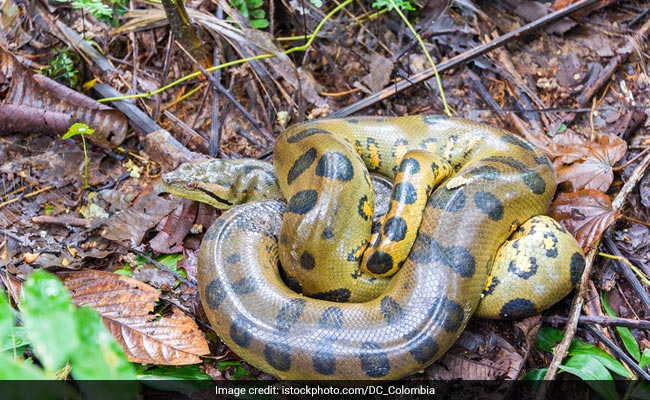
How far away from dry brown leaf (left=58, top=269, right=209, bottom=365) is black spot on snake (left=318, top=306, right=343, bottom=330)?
973mm

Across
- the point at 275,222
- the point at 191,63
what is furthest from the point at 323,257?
the point at 191,63

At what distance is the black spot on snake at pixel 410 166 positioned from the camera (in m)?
4.30

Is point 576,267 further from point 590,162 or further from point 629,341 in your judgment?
point 590,162

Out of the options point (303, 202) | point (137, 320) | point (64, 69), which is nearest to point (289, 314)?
point (303, 202)

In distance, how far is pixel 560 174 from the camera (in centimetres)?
492

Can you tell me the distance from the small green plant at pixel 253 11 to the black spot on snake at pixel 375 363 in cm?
405

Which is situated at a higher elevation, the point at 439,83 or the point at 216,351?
the point at 439,83

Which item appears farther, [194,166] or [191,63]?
[191,63]

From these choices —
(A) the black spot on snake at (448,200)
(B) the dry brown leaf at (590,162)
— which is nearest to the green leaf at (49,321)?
(A) the black spot on snake at (448,200)

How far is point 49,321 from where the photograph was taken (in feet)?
4.47

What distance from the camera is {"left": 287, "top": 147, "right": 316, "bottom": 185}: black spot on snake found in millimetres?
4453

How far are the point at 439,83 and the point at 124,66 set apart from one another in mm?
3650

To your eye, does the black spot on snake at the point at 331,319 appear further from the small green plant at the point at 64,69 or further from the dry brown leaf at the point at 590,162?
the small green plant at the point at 64,69

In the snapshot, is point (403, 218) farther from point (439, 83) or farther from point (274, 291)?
point (439, 83)
